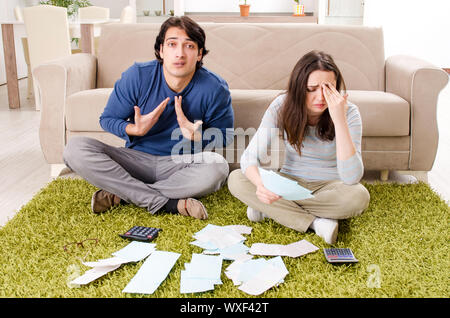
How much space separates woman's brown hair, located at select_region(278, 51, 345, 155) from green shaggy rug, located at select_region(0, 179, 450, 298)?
0.38 m

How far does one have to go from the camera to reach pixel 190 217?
6.33 feet

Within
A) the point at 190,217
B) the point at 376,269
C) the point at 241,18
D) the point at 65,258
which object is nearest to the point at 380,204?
the point at 376,269

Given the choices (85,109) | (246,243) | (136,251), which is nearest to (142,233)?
(136,251)

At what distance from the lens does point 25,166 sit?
8.89ft

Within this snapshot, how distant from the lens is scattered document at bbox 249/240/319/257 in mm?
1587

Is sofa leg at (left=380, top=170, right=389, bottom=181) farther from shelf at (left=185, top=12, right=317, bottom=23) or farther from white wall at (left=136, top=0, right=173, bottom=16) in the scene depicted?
white wall at (left=136, top=0, right=173, bottom=16)

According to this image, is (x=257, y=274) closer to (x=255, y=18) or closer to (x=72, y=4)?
(x=255, y=18)

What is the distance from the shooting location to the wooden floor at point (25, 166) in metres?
2.24

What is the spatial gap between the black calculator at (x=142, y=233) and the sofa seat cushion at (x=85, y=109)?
0.85 metres

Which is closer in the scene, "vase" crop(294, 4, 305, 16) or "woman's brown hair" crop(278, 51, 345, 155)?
"woman's brown hair" crop(278, 51, 345, 155)

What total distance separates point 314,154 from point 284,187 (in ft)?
1.09

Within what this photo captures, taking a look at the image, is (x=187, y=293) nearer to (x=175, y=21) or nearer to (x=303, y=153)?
(x=303, y=153)

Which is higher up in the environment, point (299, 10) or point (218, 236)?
point (299, 10)

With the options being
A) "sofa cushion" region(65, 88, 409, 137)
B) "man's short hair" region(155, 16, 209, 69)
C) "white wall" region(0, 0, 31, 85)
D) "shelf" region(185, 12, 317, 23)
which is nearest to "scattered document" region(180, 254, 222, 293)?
"man's short hair" region(155, 16, 209, 69)
